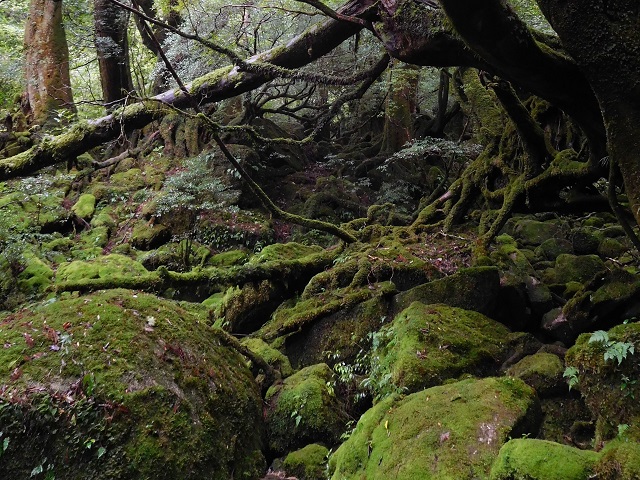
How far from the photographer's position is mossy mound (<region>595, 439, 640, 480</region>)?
6.59 feet

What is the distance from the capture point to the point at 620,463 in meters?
2.06

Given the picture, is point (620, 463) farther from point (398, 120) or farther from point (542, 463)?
point (398, 120)

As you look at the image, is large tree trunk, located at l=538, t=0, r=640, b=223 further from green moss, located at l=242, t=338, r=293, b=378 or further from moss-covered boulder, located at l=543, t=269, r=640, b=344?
green moss, located at l=242, t=338, r=293, b=378

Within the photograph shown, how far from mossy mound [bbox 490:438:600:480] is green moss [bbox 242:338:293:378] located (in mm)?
3277

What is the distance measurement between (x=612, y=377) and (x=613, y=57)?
1.94m

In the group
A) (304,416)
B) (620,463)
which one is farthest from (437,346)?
(620,463)

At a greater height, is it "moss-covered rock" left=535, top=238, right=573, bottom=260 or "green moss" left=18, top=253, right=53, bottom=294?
"moss-covered rock" left=535, top=238, right=573, bottom=260

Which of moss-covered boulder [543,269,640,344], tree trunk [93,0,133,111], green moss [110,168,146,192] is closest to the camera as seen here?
moss-covered boulder [543,269,640,344]

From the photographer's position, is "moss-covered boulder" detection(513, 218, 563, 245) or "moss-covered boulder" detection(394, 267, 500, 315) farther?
"moss-covered boulder" detection(513, 218, 563, 245)

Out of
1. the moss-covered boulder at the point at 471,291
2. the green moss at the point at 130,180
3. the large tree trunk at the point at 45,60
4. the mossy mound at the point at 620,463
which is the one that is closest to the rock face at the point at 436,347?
the moss-covered boulder at the point at 471,291

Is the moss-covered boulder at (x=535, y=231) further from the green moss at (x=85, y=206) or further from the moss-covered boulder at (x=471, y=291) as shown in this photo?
the green moss at (x=85, y=206)

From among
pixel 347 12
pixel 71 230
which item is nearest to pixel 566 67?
pixel 347 12

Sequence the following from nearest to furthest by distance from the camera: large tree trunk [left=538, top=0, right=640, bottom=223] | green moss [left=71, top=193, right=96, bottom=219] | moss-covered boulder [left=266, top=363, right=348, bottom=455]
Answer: large tree trunk [left=538, top=0, right=640, bottom=223], moss-covered boulder [left=266, top=363, right=348, bottom=455], green moss [left=71, top=193, right=96, bottom=219]

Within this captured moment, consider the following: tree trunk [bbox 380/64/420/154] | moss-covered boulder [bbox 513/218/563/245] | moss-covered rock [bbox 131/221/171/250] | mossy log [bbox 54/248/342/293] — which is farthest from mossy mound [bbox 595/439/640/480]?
tree trunk [bbox 380/64/420/154]
